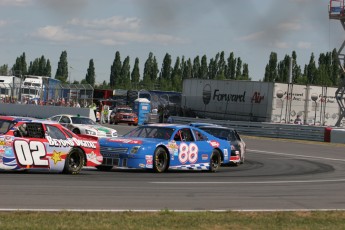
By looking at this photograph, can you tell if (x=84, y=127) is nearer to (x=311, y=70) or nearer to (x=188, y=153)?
(x=188, y=153)

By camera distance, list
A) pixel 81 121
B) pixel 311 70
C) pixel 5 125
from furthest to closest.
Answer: pixel 311 70, pixel 81 121, pixel 5 125

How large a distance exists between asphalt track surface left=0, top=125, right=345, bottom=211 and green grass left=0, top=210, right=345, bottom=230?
0.70 metres

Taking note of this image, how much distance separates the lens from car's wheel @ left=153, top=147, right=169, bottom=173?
17656 millimetres

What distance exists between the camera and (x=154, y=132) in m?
18.6

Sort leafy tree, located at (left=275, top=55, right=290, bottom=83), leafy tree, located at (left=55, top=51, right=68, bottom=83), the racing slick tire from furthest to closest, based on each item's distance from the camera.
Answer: leafy tree, located at (left=55, top=51, right=68, bottom=83)
leafy tree, located at (left=275, top=55, right=290, bottom=83)
the racing slick tire

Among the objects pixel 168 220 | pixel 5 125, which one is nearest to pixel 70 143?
pixel 5 125

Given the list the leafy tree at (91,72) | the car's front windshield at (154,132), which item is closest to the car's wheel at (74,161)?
the car's front windshield at (154,132)

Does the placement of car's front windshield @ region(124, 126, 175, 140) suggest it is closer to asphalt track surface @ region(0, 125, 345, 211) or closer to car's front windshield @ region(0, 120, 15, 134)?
asphalt track surface @ region(0, 125, 345, 211)

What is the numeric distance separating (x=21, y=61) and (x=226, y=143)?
11307 centimetres

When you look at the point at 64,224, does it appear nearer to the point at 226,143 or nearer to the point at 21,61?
the point at 226,143

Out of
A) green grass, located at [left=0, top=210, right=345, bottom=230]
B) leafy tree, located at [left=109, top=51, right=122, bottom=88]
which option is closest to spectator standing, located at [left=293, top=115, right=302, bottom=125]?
green grass, located at [left=0, top=210, right=345, bottom=230]

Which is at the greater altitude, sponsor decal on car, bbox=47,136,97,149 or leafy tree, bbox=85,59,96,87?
leafy tree, bbox=85,59,96,87

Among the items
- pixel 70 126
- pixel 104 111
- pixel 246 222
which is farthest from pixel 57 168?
pixel 104 111

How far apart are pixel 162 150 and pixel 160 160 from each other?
0.25 m
